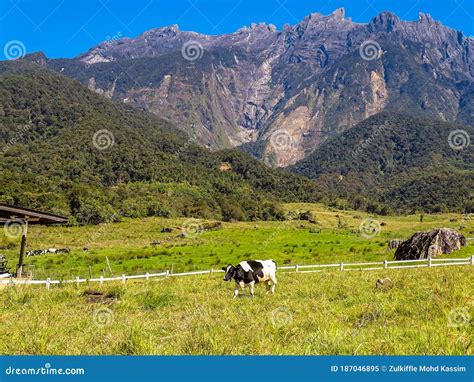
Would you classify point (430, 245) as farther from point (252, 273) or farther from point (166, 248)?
point (166, 248)

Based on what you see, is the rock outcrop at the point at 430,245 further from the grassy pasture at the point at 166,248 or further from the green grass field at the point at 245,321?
the green grass field at the point at 245,321

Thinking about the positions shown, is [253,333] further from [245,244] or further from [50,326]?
[245,244]

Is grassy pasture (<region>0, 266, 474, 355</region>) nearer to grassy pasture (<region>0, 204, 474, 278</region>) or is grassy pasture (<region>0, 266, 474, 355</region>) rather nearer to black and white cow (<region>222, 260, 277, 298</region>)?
black and white cow (<region>222, 260, 277, 298</region>)

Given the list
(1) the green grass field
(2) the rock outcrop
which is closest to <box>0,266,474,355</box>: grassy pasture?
(1) the green grass field

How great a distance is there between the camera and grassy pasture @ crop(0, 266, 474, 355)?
7.75 meters

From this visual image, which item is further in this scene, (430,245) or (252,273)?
(430,245)

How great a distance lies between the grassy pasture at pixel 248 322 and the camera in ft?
25.4

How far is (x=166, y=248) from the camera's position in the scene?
67.1 meters

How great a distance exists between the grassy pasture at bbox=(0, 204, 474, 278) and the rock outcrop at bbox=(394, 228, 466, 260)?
1069mm

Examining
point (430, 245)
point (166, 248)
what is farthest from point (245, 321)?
point (166, 248)

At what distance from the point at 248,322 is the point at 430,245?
109 ft

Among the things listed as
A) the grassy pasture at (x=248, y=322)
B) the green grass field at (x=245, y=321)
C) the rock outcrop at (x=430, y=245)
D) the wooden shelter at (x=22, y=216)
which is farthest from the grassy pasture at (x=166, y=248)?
the grassy pasture at (x=248, y=322)

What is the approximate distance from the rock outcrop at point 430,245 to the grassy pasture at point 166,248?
107cm
